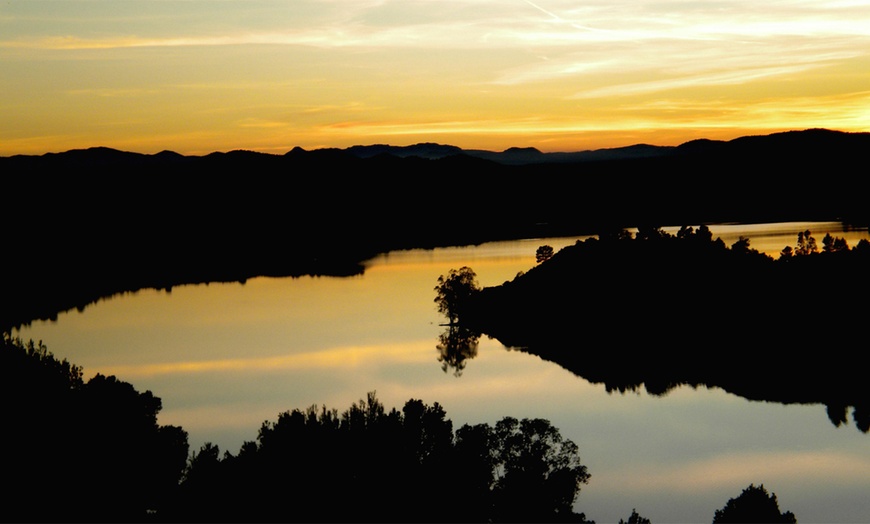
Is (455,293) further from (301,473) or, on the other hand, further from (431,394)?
(301,473)

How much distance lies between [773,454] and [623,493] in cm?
1630

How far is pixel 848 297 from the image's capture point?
11794 cm

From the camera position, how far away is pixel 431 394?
273ft

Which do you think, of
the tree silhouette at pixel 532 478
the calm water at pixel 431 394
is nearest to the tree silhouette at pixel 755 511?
the tree silhouette at pixel 532 478

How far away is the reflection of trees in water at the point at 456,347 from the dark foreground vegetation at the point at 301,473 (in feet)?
153

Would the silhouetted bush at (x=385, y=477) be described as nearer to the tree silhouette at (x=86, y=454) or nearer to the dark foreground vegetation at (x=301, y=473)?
the dark foreground vegetation at (x=301, y=473)

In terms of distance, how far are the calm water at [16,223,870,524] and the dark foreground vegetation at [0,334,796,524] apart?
1336cm

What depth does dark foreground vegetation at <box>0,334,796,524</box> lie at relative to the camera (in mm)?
38719

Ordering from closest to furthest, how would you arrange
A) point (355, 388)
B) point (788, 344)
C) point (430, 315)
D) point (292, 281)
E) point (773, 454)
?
1. point (773, 454)
2. point (355, 388)
3. point (788, 344)
4. point (430, 315)
5. point (292, 281)

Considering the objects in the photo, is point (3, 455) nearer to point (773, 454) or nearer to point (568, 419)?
point (568, 419)

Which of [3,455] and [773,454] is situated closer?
[3,455]

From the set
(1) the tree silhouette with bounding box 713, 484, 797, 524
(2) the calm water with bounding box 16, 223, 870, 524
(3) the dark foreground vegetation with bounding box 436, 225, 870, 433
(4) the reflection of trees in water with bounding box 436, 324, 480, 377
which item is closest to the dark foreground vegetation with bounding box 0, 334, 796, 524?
(1) the tree silhouette with bounding box 713, 484, 797, 524

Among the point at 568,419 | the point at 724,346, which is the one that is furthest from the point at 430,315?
the point at 568,419

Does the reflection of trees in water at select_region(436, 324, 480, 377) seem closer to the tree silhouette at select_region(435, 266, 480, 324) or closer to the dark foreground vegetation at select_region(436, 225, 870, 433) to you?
the dark foreground vegetation at select_region(436, 225, 870, 433)
